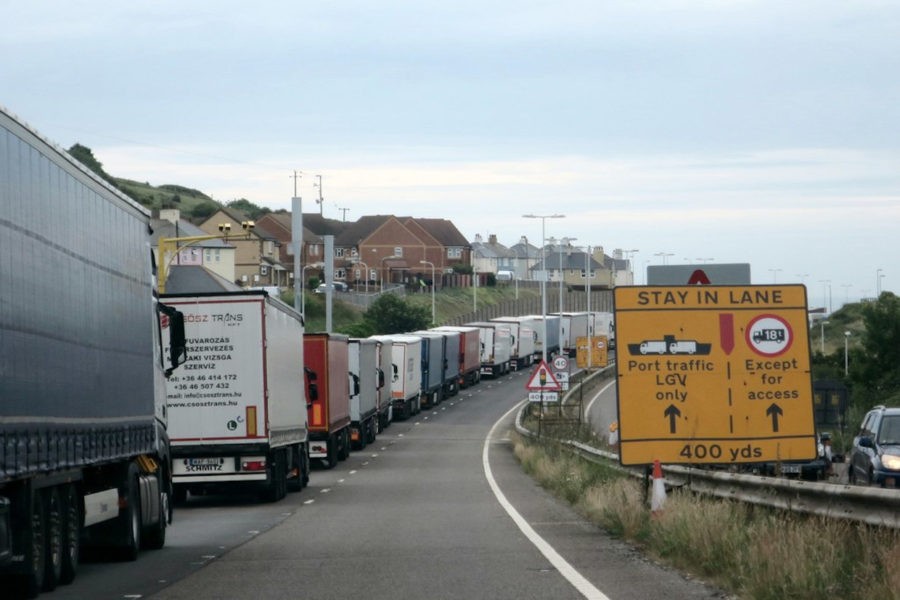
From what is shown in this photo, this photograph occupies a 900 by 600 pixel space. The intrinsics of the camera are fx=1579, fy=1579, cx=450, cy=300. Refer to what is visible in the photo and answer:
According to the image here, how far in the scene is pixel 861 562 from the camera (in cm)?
1165

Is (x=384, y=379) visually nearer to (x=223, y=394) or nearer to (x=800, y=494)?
(x=223, y=394)

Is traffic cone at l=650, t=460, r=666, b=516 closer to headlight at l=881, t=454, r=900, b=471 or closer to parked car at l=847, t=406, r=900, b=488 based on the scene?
parked car at l=847, t=406, r=900, b=488

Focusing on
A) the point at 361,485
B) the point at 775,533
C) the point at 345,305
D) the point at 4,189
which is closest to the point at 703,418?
the point at 775,533

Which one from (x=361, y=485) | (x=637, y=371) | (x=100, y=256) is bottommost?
(x=361, y=485)

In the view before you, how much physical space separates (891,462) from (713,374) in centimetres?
620

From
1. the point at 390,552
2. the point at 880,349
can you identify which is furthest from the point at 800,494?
the point at 880,349

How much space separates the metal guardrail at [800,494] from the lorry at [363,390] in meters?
29.7

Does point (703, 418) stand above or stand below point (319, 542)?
above

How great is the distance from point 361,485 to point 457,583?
20120 mm

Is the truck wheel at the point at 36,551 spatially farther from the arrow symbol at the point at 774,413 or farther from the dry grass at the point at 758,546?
the arrow symbol at the point at 774,413

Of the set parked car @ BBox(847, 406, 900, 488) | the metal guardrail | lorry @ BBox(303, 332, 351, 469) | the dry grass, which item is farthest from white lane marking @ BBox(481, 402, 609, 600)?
lorry @ BBox(303, 332, 351, 469)

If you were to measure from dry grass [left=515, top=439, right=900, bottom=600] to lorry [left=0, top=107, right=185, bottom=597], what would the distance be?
5.69m

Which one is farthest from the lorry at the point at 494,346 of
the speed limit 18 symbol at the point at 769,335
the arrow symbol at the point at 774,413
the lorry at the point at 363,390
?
the arrow symbol at the point at 774,413

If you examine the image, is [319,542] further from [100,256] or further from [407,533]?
[100,256]
